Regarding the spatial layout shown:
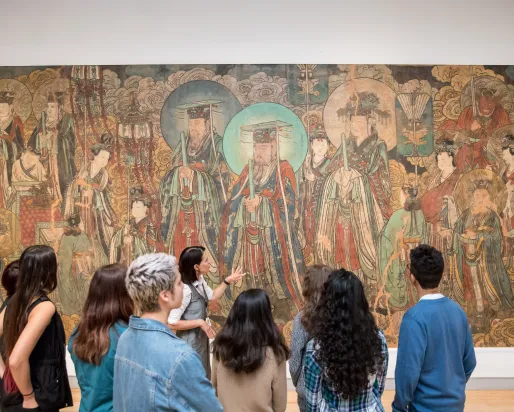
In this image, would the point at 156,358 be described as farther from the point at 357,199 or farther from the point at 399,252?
the point at 399,252

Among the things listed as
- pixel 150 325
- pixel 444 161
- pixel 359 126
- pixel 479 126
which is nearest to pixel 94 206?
pixel 359 126

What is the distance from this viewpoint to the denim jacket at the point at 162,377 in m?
1.92

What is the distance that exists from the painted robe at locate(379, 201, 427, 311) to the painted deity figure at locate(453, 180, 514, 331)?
55 cm

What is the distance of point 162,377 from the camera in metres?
1.93

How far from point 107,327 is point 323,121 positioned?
4771 mm

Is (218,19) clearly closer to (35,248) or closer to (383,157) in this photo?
(383,157)

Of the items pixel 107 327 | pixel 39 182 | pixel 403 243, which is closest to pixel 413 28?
pixel 403 243

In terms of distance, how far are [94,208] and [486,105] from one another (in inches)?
216

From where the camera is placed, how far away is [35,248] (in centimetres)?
287

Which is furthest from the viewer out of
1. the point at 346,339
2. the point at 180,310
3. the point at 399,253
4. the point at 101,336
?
the point at 399,253

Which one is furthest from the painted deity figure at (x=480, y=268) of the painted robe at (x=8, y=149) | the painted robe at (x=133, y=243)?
the painted robe at (x=8, y=149)

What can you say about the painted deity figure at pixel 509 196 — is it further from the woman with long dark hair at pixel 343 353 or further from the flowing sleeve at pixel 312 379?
the flowing sleeve at pixel 312 379

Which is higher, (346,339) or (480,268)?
(346,339)

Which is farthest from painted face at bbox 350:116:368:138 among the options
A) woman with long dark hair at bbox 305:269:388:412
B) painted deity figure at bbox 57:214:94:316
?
woman with long dark hair at bbox 305:269:388:412
